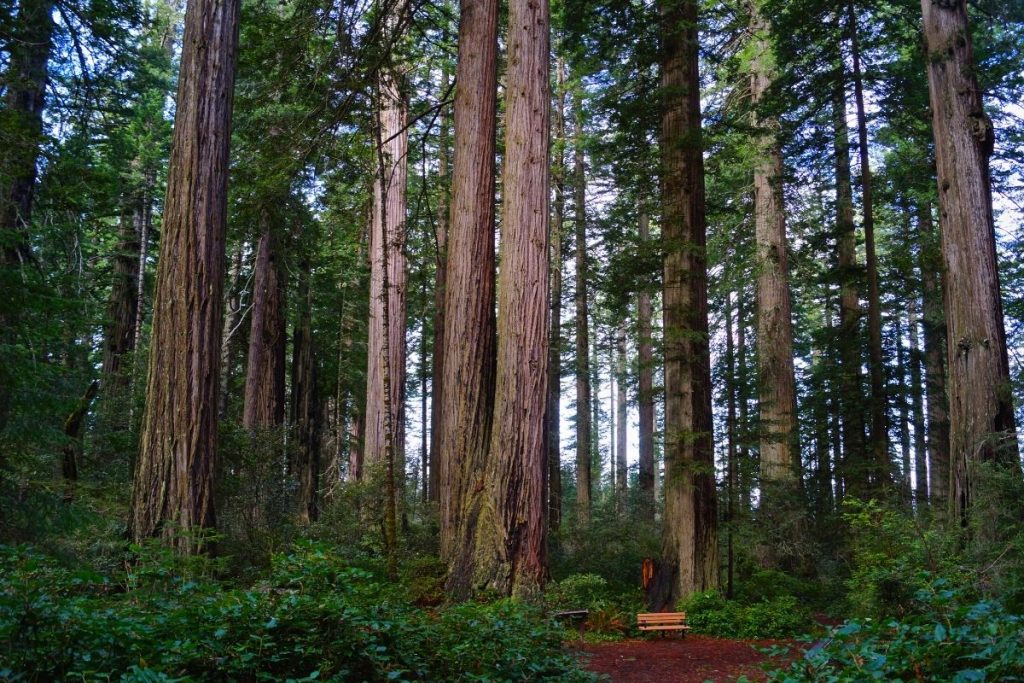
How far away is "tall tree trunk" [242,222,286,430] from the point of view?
18.5 metres

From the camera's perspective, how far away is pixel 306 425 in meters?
25.3

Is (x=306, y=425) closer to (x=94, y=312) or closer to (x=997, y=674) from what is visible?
(x=94, y=312)

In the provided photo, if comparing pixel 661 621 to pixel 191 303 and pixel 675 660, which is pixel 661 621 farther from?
pixel 191 303

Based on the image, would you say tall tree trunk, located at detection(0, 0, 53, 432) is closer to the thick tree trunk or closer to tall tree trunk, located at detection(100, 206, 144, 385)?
tall tree trunk, located at detection(100, 206, 144, 385)

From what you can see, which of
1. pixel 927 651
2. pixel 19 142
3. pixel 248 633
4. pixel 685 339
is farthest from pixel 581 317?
pixel 248 633

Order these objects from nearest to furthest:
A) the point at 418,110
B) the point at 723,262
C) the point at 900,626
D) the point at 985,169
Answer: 1. the point at 900,626
2. the point at 985,169
3. the point at 418,110
4. the point at 723,262

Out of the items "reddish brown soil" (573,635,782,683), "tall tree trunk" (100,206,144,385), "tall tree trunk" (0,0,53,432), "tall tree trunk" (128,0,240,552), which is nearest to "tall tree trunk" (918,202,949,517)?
"reddish brown soil" (573,635,782,683)

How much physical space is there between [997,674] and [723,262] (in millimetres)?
18428

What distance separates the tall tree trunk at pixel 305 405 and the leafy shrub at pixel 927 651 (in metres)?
21.0

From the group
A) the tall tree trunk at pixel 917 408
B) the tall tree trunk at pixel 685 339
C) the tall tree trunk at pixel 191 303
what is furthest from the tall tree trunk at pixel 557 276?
the tall tree trunk at pixel 191 303

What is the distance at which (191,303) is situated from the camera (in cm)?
763

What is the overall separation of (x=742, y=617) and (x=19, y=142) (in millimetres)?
11408

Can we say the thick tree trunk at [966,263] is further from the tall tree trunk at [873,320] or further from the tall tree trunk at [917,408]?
the tall tree trunk at [873,320]

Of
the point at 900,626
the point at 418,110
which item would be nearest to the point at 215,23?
the point at 418,110
